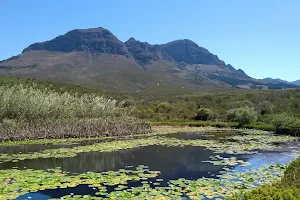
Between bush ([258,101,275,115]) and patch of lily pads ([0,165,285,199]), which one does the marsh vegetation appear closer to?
patch of lily pads ([0,165,285,199])

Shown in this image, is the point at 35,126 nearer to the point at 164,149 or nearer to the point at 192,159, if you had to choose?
the point at 164,149

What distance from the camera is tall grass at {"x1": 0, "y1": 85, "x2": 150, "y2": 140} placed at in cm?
2297

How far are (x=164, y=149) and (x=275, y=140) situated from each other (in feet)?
35.0

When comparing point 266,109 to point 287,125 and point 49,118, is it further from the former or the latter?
point 49,118

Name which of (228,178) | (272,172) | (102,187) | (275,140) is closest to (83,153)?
(102,187)

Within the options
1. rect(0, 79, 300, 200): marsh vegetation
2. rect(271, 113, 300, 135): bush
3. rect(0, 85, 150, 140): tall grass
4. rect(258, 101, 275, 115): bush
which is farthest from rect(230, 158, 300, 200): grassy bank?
rect(258, 101, 275, 115): bush

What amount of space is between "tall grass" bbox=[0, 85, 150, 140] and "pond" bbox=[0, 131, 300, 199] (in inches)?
112

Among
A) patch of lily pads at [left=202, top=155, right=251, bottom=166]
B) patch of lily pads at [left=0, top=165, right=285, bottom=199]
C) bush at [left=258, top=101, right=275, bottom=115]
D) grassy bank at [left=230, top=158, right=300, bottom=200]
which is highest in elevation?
bush at [left=258, top=101, right=275, bottom=115]

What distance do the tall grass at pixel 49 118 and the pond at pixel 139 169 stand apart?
9.30ft

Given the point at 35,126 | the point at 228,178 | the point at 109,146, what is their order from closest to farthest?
1. the point at 228,178
2. the point at 109,146
3. the point at 35,126

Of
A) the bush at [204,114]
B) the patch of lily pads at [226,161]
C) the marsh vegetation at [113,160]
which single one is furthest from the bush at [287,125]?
the patch of lily pads at [226,161]

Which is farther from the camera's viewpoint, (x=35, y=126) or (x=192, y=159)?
(x=35, y=126)

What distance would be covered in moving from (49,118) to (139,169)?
49.2 ft

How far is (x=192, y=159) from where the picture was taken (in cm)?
1708
